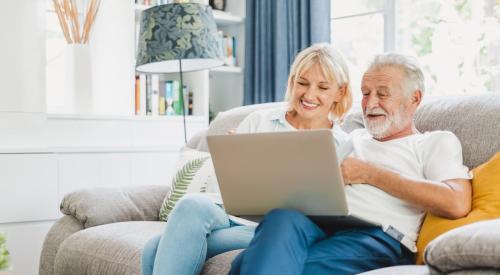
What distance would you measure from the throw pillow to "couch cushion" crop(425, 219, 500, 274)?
1.22 metres

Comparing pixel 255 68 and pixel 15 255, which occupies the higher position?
pixel 255 68

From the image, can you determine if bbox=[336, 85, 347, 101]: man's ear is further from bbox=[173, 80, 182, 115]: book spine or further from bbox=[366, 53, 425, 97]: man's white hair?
bbox=[173, 80, 182, 115]: book spine

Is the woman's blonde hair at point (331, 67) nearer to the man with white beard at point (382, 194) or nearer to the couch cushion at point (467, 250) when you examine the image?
the man with white beard at point (382, 194)

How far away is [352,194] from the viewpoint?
2.07 m

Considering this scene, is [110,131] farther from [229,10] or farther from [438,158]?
[438,158]

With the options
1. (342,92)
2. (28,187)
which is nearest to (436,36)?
(342,92)

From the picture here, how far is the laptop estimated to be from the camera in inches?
65.6

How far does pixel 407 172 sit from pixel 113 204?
3.97 ft

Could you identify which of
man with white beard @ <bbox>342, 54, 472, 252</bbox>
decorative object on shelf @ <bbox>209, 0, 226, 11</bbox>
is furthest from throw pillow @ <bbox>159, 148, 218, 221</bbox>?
decorative object on shelf @ <bbox>209, 0, 226, 11</bbox>

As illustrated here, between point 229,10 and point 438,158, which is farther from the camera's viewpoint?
point 229,10

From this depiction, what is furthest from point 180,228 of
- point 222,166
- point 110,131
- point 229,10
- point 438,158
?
point 229,10

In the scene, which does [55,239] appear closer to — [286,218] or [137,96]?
[286,218]

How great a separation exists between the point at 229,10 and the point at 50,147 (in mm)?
1720

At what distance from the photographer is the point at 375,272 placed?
171 cm
